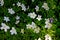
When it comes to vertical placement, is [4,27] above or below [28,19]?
below

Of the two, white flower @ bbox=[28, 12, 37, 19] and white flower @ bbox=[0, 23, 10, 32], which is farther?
white flower @ bbox=[28, 12, 37, 19]

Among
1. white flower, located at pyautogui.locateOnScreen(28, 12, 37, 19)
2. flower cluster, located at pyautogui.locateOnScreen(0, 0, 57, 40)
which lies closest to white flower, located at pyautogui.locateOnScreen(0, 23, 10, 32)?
flower cluster, located at pyautogui.locateOnScreen(0, 0, 57, 40)

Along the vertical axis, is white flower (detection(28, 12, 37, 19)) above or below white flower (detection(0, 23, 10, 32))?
above

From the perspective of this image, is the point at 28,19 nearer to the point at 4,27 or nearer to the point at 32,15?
the point at 32,15

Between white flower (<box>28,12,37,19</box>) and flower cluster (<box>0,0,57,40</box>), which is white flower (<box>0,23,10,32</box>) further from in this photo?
white flower (<box>28,12,37,19</box>)

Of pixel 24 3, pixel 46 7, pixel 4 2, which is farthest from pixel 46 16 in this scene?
pixel 4 2

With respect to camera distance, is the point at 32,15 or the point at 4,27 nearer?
the point at 4,27

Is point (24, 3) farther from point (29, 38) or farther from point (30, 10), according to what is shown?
point (29, 38)

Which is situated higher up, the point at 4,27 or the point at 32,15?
the point at 32,15

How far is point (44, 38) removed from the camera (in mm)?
3922

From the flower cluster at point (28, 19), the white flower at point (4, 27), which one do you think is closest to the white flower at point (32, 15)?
the flower cluster at point (28, 19)

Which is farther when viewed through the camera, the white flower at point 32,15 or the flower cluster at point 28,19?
the white flower at point 32,15

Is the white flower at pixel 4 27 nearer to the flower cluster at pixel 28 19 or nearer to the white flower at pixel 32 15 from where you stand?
the flower cluster at pixel 28 19

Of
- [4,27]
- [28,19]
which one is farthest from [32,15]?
[4,27]
